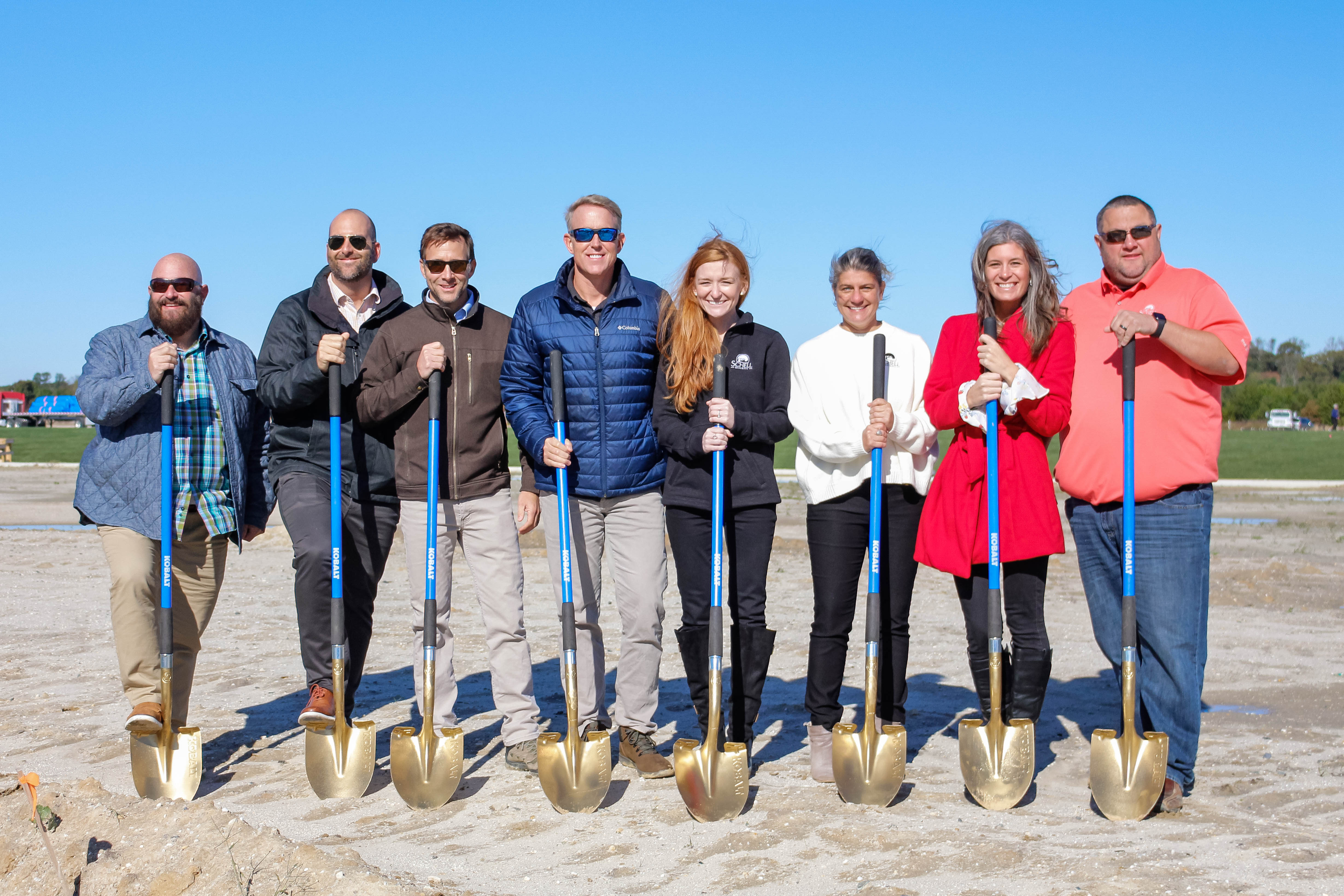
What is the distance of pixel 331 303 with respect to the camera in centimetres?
543

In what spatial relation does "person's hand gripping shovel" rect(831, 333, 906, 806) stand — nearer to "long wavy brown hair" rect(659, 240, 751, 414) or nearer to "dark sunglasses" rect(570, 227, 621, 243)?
"long wavy brown hair" rect(659, 240, 751, 414)

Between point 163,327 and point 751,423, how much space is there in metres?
2.76

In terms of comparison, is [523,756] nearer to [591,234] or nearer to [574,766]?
[574,766]

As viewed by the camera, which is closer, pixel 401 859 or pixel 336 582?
pixel 401 859

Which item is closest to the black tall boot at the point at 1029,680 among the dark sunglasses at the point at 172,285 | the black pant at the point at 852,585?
the black pant at the point at 852,585

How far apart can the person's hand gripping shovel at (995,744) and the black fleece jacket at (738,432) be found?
0.88 m

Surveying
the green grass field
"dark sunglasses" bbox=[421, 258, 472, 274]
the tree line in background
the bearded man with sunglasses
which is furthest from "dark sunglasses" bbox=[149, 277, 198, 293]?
the tree line in background

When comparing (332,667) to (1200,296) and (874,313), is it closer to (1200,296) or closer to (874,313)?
(874,313)

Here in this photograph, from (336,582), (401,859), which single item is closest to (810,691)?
(401,859)

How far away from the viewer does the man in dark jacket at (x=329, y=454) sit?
5.27 metres

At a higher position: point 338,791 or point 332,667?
point 332,667

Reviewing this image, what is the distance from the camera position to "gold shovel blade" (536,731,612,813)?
4484 millimetres

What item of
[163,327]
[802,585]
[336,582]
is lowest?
[802,585]

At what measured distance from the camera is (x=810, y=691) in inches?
193
